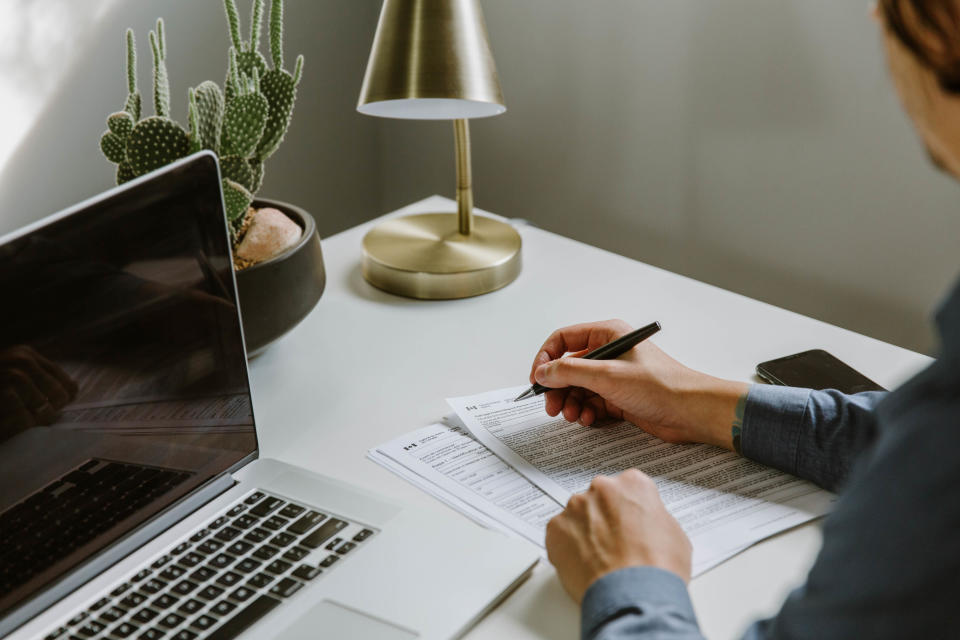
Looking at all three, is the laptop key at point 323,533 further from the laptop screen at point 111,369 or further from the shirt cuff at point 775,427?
the shirt cuff at point 775,427

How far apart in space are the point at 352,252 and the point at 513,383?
415mm

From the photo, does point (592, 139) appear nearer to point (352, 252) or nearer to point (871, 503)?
point (352, 252)

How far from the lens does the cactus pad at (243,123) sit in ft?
2.75

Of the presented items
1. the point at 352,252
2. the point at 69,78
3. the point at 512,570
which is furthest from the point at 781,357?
the point at 69,78

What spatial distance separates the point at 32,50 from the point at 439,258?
0.75 metres

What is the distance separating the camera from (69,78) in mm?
1368

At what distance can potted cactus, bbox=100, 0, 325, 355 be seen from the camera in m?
0.81

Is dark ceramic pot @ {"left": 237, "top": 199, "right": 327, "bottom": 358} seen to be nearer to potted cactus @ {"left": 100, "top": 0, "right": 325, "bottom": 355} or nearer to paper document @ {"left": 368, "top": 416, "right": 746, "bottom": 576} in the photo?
potted cactus @ {"left": 100, "top": 0, "right": 325, "bottom": 355}

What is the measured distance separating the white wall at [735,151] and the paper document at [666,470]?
29cm

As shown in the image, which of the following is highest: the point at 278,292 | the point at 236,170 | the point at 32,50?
the point at 32,50

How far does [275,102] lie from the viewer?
913 mm

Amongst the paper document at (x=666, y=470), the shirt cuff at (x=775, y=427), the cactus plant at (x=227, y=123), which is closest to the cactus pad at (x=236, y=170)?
the cactus plant at (x=227, y=123)

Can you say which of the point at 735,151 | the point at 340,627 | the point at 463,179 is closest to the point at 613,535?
the point at 340,627

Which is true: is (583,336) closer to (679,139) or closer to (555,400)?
(555,400)
